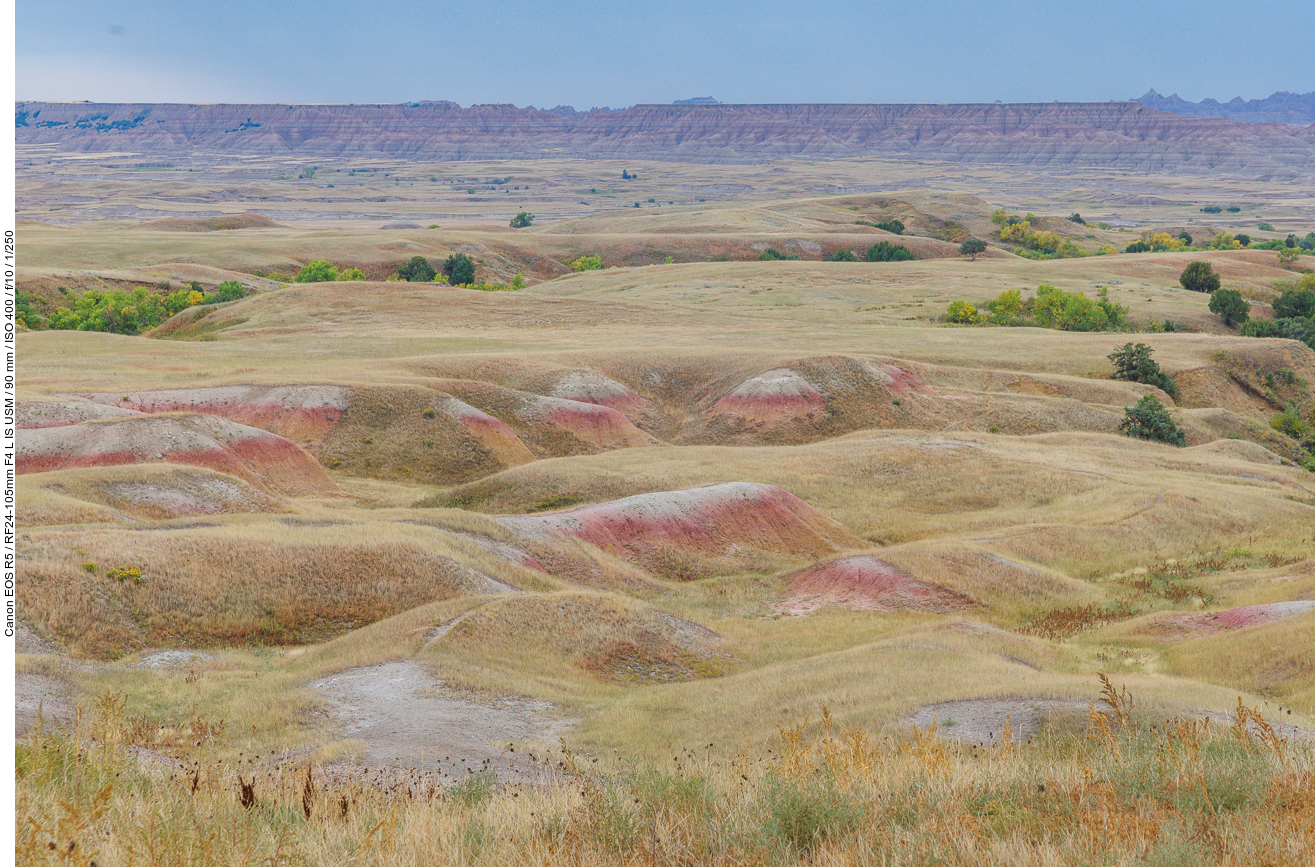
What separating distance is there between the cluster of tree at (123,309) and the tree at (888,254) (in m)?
85.3

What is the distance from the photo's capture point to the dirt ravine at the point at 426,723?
14242mm

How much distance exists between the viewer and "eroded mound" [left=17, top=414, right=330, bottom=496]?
3884 centimetres

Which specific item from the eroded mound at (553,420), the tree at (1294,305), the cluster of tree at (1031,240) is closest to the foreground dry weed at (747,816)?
the eroded mound at (553,420)

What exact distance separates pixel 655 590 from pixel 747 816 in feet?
78.8

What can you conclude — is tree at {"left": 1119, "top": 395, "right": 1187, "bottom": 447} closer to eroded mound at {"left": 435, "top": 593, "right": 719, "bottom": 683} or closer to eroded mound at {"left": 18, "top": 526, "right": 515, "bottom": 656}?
eroded mound at {"left": 435, "top": 593, "right": 719, "bottom": 683}

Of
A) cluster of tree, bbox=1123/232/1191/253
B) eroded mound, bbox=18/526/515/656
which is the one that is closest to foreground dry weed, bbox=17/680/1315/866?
eroded mound, bbox=18/526/515/656

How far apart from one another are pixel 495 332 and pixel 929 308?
44082mm

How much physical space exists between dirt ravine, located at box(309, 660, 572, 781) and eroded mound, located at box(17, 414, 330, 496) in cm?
2331

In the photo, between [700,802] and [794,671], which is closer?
[700,802]

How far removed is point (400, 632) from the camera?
21.8 metres

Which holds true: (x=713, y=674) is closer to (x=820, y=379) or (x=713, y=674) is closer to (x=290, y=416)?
(x=290, y=416)

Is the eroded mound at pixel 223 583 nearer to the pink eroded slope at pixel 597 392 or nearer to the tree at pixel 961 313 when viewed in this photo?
the pink eroded slope at pixel 597 392

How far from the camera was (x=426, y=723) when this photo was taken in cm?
1634

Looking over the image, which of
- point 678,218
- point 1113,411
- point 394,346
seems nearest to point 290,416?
point 394,346
